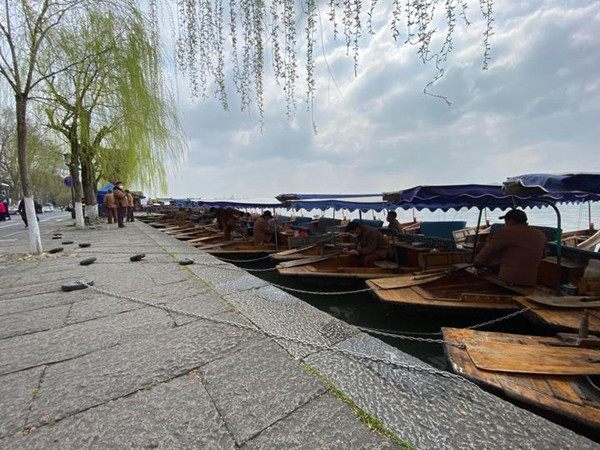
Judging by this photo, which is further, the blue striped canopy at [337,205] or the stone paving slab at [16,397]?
the blue striped canopy at [337,205]

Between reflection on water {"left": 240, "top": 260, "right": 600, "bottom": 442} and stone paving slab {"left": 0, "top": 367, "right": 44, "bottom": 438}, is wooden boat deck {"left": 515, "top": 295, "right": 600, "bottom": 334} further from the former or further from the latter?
stone paving slab {"left": 0, "top": 367, "right": 44, "bottom": 438}

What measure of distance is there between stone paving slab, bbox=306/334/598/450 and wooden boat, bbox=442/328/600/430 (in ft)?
4.07

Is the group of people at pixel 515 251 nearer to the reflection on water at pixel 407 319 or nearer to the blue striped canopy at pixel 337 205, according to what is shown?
the reflection on water at pixel 407 319

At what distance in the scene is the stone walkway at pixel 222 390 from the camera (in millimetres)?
1377

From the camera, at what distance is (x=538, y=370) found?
2.66 m

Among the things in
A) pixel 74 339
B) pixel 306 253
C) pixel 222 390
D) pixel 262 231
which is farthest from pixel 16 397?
pixel 262 231

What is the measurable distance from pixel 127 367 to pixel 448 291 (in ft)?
18.8

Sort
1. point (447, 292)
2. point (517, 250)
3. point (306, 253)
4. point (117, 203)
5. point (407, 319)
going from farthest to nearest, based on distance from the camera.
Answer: point (117, 203) < point (306, 253) < point (407, 319) < point (447, 292) < point (517, 250)

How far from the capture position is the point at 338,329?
250 centimetres

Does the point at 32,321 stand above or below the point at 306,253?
above

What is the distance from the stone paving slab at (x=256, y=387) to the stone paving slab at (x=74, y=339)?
42.9 inches

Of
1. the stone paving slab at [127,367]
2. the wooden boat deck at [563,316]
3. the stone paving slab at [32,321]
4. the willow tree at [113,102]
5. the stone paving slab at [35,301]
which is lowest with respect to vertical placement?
the wooden boat deck at [563,316]

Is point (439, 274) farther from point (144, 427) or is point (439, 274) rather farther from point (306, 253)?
point (144, 427)

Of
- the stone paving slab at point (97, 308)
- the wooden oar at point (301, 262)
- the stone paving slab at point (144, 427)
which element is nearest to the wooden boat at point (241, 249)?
the wooden oar at point (301, 262)
